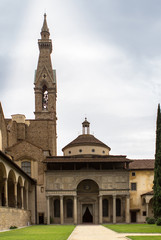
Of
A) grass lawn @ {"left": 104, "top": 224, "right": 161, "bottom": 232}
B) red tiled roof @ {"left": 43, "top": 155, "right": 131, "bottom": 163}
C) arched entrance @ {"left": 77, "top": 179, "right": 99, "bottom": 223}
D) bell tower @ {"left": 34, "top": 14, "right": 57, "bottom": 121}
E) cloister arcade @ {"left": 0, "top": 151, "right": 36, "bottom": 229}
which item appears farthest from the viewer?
bell tower @ {"left": 34, "top": 14, "right": 57, "bottom": 121}

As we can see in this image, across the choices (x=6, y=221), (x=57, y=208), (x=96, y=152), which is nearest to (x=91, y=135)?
(x=96, y=152)

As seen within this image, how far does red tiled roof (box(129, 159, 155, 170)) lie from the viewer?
5426 centimetres

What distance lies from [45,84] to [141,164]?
3025 centimetres

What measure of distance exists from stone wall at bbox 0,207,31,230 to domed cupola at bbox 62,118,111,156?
56.2ft

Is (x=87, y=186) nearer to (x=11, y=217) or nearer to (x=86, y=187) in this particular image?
(x=86, y=187)

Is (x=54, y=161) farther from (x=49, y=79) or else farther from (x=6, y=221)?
(x=49, y=79)

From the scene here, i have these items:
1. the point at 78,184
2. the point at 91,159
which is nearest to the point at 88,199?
the point at 78,184

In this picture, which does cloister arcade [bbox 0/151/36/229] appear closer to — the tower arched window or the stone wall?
the stone wall

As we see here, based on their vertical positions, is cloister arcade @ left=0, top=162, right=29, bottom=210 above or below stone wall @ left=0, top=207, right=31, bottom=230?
above

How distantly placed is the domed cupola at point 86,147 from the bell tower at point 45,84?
1384cm

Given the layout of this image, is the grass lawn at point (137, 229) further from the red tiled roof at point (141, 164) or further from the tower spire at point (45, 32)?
the tower spire at point (45, 32)

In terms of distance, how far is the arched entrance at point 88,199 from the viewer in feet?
174

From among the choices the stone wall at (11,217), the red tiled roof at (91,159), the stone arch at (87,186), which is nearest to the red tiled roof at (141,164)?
the red tiled roof at (91,159)

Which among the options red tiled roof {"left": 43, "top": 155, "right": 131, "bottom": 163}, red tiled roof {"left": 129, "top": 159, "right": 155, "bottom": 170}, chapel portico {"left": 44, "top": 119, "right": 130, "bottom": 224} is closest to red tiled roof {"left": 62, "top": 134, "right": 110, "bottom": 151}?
chapel portico {"left": 44, "top": 119, "right": 130, "bottom": 224}
